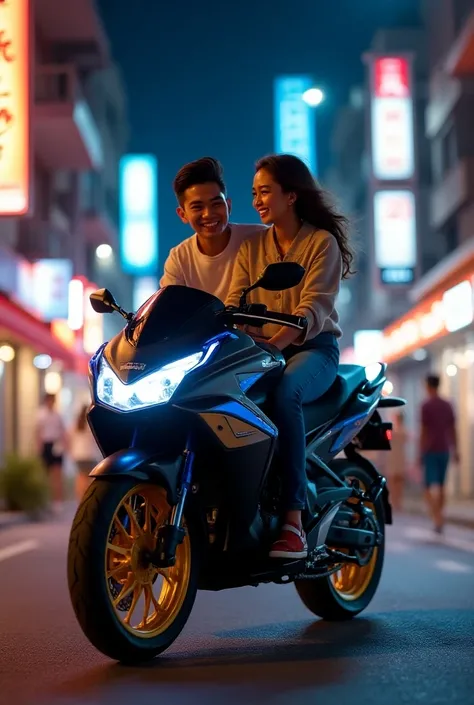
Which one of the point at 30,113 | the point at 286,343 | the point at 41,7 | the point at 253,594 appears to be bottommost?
the point at 253,594

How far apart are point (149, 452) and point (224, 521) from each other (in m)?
0.52

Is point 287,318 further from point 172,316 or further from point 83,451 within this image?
point 83,451

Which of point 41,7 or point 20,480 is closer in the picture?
point 20,480

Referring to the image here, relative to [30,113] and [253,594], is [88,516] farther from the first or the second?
[30,113]

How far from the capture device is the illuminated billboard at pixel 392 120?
33.2m

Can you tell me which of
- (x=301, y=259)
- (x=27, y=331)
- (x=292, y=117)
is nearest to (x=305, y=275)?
(x=301, y=259)

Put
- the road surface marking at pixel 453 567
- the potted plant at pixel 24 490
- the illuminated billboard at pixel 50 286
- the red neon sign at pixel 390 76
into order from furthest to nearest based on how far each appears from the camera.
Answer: the red neon sign at pixel 390 76, the illuminated billboard at pixel 50 286, the potted plant at pixel 24 490, the road surface marking at pixel 453 567

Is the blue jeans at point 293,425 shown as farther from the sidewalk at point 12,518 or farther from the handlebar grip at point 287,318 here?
the sidewalk at point 12,518

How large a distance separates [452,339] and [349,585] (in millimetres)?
20044

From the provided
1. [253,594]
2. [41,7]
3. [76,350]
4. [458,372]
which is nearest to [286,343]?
[253,594]

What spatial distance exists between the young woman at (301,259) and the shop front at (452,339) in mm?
15164

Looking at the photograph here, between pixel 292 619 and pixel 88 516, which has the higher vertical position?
pixel 88 516

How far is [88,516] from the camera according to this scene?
16.3ft

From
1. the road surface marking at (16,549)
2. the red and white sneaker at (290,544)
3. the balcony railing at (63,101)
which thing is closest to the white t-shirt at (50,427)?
the road surface marking at (16,549)
